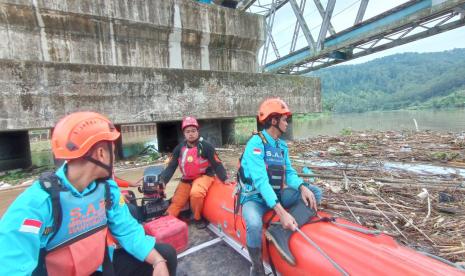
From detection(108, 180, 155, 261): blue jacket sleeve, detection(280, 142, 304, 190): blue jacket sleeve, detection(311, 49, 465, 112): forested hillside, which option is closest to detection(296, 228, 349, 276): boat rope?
detection(280, 142, 304, 190): blue jacket sleeve

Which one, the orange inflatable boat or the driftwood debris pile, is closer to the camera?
the orange inflatable boat

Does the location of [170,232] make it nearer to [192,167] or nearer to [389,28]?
[192,167]

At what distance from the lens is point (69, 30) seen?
6020mm

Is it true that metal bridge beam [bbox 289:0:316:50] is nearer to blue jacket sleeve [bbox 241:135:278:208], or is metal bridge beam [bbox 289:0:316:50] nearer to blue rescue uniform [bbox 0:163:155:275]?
blue jacket sleeve [bbox 241:135:278:208]

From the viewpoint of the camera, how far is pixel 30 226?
112cm

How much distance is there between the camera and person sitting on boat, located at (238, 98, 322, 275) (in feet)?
6.72

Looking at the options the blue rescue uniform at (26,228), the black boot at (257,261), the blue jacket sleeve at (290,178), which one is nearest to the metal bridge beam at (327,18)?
the blue jacket sleeve at (290,178)

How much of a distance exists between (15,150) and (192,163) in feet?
27.4

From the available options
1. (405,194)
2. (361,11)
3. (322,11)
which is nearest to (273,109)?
(405,194)

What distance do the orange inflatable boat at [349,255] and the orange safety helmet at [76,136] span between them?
1470 mm

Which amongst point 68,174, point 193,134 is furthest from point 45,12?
point 68,174

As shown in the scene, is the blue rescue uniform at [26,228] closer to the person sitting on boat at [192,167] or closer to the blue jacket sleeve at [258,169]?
the blue jacket sleeve at [258,169]

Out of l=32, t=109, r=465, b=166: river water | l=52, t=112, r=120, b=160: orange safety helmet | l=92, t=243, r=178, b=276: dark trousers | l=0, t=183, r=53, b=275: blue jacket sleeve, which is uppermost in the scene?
l=52, t=112, r=120, b=160: orange safety helmet

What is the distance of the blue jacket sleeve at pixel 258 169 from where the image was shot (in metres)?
2.11
